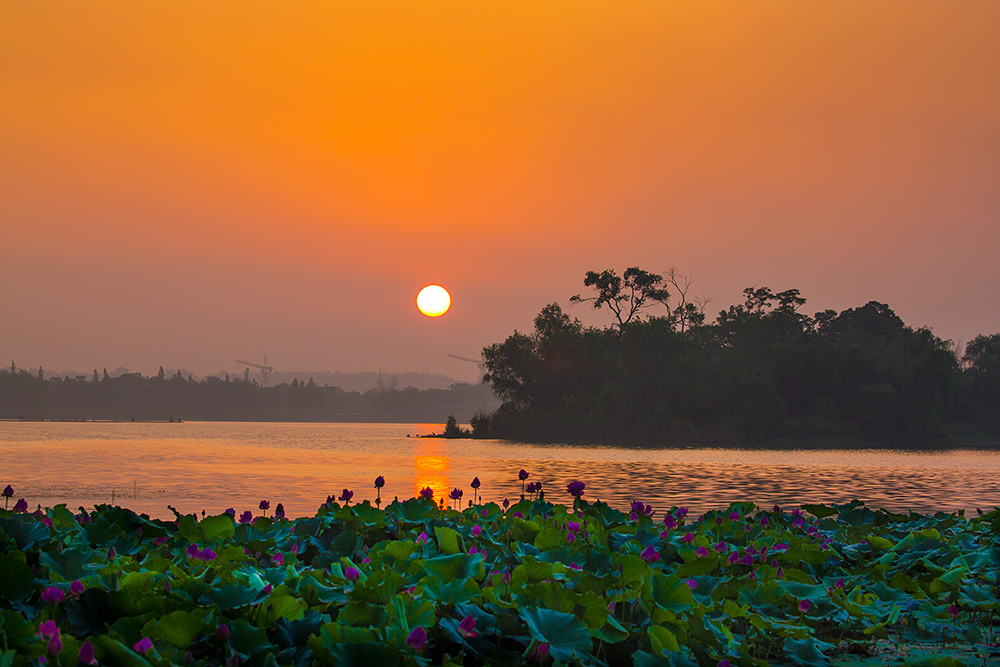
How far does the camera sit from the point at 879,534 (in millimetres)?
8000

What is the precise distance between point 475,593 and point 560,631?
0.50 metres

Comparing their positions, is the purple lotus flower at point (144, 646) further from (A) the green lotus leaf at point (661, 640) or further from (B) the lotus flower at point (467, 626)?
(A) the green lotus leaf at point (661, 640)

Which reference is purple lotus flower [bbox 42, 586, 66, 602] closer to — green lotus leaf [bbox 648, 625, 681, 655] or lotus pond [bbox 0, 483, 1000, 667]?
lotus pond [bbox 0, 483, 1000, 667]

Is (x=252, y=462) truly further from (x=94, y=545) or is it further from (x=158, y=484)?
(x=94, y=545)

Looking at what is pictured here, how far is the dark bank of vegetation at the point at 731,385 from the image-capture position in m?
71.8

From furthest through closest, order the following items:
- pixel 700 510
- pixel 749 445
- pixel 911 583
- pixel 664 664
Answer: pixel 749 445 → pixel 700 510 → pixel 911 583 → pixel 664 664

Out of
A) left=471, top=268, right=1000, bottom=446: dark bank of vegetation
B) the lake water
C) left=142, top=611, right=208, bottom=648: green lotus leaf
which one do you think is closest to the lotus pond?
left=142, top=611, right=208, bottom=648: green lotus leaf

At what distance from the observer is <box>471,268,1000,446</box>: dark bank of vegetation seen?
71806 millimetres

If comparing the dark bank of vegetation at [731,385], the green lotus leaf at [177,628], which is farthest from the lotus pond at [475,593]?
the dark bank of vegetation at [731,385]

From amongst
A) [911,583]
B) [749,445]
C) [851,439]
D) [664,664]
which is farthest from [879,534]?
[851,439]

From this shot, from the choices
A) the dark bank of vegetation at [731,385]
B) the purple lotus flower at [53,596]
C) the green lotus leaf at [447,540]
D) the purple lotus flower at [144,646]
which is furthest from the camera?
the dark bank of vegetation at [731,385]

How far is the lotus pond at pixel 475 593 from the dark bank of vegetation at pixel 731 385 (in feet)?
223

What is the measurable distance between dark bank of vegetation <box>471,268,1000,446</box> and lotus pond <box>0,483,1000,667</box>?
68.0 m

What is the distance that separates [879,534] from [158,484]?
808 inches
